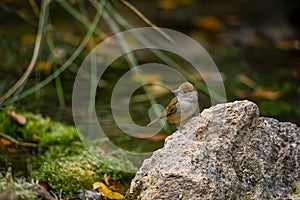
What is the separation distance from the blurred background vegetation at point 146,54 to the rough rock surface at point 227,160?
4.35ft

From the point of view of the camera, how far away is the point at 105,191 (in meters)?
3.16

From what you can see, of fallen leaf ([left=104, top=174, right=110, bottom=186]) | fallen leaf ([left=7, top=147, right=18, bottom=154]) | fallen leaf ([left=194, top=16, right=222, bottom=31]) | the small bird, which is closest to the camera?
the small bird

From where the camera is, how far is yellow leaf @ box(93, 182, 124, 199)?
3125mm

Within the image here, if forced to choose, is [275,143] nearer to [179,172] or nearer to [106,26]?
[179,172]

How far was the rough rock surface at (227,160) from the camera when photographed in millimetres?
2508

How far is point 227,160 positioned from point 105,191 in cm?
80

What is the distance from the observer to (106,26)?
259 inches

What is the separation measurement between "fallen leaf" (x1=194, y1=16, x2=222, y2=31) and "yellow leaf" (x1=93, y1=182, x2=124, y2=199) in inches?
160

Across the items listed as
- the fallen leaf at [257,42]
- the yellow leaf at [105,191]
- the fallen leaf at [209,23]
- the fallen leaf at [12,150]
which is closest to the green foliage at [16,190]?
the yellow leaf at [105,191]

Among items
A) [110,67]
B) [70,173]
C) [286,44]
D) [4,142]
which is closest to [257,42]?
[286,44]

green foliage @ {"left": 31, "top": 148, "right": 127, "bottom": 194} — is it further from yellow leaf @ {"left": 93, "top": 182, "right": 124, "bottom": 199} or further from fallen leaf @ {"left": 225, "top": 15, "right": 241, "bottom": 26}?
fallen leaf @ {"left": 225, "top": 15, "right": 241, "bottom": 26}

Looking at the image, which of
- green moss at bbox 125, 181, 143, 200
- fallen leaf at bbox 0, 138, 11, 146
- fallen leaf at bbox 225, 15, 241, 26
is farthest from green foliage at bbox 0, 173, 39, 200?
fallen leaf at bbox 225, 15, 241, 26

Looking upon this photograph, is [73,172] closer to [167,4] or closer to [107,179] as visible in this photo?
[107,179]

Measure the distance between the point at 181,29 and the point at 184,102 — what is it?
4005 mm
